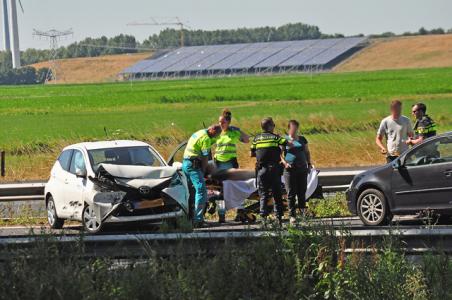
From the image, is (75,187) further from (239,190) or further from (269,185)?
(269,185)

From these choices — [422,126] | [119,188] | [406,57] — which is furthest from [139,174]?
[406,57]

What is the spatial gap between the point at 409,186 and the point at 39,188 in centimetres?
711

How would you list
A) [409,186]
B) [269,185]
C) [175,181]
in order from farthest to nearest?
[175,181] < [269,185] < [409,186]

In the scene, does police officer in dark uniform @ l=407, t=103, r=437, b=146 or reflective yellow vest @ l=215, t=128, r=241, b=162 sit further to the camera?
police officer in dark uniform @ l=407, t=103, r=437, b=146

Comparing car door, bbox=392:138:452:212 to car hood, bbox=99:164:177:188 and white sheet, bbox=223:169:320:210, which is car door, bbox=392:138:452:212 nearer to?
white sheet, bbox=223:169:320:210

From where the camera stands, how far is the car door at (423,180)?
48.2 feet

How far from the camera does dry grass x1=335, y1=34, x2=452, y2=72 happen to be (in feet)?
609

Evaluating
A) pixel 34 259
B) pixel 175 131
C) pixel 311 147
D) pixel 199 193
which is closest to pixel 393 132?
pixel 199 193

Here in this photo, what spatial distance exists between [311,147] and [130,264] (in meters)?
22.2

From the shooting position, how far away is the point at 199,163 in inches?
648

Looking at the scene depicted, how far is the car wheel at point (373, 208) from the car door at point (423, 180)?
0.76 feet

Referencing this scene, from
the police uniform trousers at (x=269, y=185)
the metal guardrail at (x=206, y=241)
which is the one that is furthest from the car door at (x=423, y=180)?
the metal guardrail at (x=206, y=241)

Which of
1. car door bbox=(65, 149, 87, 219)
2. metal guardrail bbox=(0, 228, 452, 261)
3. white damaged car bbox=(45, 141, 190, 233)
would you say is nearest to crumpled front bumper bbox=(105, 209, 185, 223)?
white damaged car bbox=(45, 141, 190, 233)

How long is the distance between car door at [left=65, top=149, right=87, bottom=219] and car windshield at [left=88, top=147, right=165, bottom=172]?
22cm
